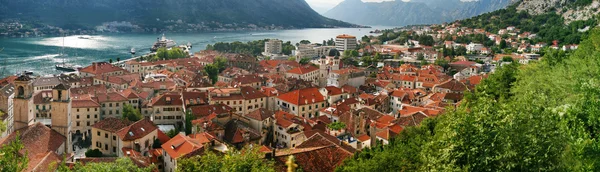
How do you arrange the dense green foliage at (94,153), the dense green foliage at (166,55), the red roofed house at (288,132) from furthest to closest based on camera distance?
the dense green foliage at (166,55), the red roofed house at (288,132), the dense green foliage at (94,153)

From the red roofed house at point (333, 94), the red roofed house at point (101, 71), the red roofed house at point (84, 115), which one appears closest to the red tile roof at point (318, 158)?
the red roofed house at point (333, 94)

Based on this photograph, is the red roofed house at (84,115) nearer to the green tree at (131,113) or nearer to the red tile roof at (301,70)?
the green tree at (131,113)

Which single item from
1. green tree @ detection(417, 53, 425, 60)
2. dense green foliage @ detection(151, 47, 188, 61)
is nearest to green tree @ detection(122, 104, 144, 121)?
dense green foliage @ detection(151, 47, 188, 61)

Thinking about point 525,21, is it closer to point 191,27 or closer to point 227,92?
point 227,92

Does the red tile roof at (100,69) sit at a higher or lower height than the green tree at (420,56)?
lower

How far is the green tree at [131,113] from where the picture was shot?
2932 centimetres

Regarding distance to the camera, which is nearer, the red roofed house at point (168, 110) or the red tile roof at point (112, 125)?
the red tile roof at point (112, 125)

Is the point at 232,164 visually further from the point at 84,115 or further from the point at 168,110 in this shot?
the point at 84,115

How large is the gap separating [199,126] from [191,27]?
144 metres

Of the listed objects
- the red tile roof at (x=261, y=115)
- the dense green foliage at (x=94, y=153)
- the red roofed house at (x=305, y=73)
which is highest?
the red roofed house at (x=305, y=73)

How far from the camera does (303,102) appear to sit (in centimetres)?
3097

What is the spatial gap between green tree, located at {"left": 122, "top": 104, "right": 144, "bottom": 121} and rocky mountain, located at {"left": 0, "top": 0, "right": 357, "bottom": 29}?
11829cm

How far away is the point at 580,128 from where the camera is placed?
9.23 m

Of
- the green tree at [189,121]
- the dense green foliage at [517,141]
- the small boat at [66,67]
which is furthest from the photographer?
the small boat at [66,67]
